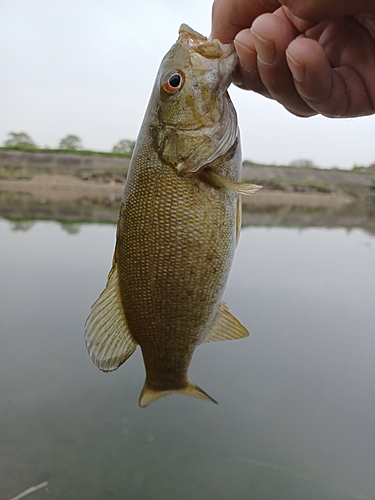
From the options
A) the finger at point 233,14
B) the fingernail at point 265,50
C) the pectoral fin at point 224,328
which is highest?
the finger at point 233,14

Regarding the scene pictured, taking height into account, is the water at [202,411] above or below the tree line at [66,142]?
below

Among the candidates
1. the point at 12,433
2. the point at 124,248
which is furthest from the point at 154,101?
the point at 12,433

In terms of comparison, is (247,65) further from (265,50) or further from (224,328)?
(224,328)

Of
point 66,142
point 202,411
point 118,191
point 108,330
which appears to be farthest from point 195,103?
point 66,142

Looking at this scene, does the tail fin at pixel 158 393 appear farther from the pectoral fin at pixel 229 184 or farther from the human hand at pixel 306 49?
the human hand at pixel 306 49

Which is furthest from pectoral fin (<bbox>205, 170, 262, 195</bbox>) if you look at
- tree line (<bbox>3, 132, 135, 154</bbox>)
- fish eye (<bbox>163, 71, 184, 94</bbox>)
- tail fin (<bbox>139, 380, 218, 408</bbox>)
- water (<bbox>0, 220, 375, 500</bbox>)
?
tree line (<bbox>3, 132, 135, 154</bbox>)

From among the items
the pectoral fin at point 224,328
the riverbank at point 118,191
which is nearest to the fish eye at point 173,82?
the pectoral fin at point 224,328
